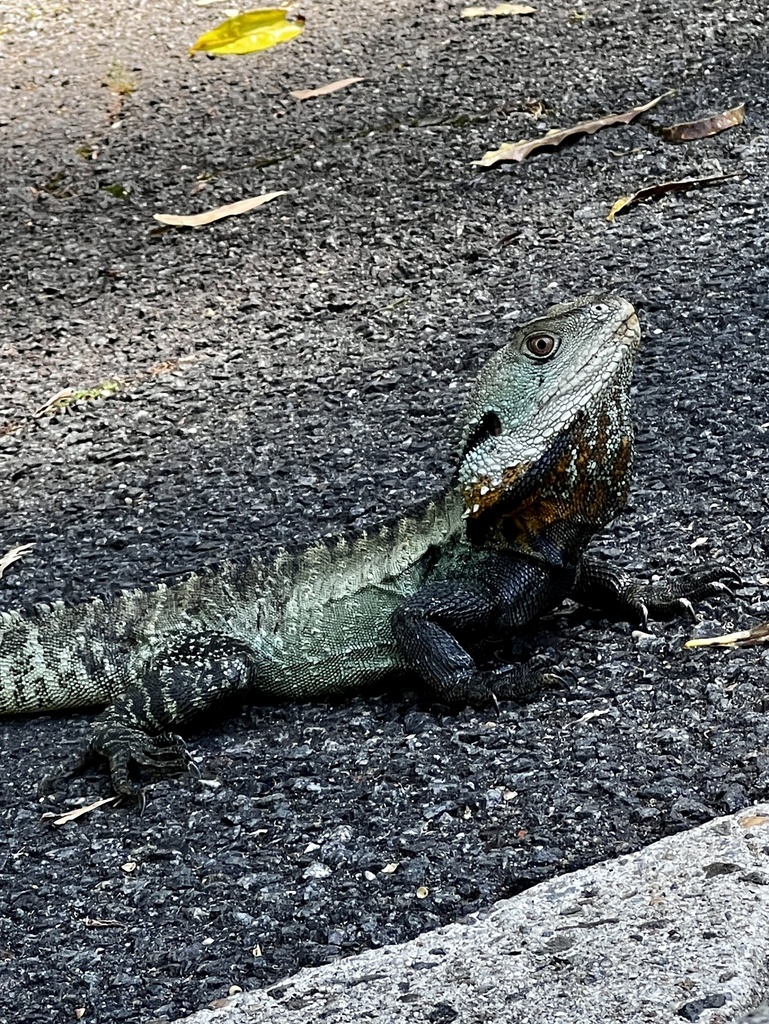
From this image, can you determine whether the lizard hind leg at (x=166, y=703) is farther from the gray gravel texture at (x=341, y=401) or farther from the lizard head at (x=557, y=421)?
the lizard head at (x=557, y=421)

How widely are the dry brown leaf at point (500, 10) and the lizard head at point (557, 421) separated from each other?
431 centimetres

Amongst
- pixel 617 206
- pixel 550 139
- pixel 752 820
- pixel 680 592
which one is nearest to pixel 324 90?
pixel 550 139

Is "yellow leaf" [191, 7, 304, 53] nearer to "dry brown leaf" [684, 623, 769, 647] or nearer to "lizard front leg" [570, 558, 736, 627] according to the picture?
"lizard front leg" [570, 558, 736, 627]

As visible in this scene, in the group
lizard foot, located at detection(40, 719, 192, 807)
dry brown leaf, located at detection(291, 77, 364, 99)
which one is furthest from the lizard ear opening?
dry brown leaf, located at detection(291, 77, 364, 99)

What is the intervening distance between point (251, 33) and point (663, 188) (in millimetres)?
2783

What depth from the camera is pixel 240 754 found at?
3.62 m

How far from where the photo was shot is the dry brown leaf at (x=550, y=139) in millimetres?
6312

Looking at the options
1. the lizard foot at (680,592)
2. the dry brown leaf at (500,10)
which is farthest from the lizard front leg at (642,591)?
the dry brown leaf at (500,10)

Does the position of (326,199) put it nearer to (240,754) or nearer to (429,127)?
(429,127)

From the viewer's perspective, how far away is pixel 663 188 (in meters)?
5.89

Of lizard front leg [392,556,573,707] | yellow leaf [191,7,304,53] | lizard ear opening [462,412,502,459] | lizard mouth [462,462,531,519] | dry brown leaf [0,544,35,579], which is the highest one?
yellow leaf [191,7,304,53]

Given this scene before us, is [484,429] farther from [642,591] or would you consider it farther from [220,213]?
[220,213]

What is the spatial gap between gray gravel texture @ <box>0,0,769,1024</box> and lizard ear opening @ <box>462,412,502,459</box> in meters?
0.56

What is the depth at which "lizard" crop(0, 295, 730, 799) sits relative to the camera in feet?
11.7
